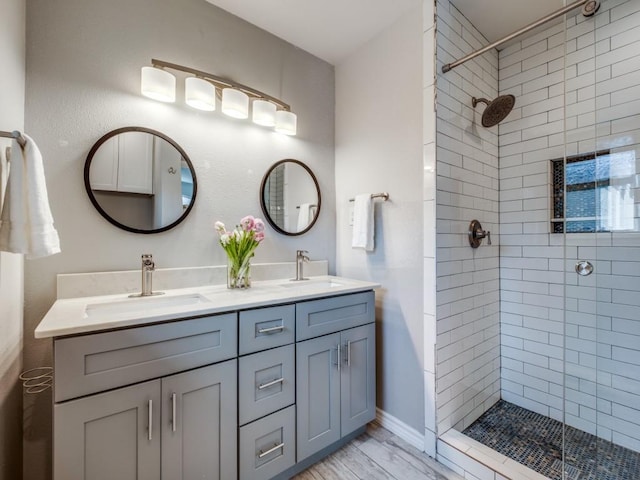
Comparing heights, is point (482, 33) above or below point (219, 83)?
above

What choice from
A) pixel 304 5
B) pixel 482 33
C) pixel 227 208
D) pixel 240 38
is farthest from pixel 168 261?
pixel 482 33

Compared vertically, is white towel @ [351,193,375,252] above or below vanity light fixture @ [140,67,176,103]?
below

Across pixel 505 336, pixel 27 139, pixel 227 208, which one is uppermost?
pixel 27 139

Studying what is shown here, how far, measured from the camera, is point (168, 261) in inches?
61.3

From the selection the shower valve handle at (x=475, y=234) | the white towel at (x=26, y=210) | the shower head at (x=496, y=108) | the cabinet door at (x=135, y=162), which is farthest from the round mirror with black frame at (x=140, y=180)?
the shower head at (x=496, y=108)

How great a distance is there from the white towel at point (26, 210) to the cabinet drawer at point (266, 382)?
2.68 ft

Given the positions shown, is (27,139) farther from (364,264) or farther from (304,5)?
(364,264)

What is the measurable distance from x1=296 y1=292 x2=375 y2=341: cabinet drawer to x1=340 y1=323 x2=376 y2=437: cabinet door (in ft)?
0.20

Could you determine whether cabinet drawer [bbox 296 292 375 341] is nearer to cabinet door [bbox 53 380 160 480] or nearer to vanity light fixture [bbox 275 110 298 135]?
cabinet door [bbox 53 380 160 480]

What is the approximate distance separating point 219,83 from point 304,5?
0.70m

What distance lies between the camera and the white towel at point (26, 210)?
85 cm

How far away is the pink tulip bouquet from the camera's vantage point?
162cm

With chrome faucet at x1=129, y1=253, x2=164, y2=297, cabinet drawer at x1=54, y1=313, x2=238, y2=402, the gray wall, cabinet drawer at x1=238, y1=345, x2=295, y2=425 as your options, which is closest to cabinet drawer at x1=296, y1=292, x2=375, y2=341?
cabinet drawer at x1=238, y1=345, x2=295, y2=425

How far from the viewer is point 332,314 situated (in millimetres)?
1532
